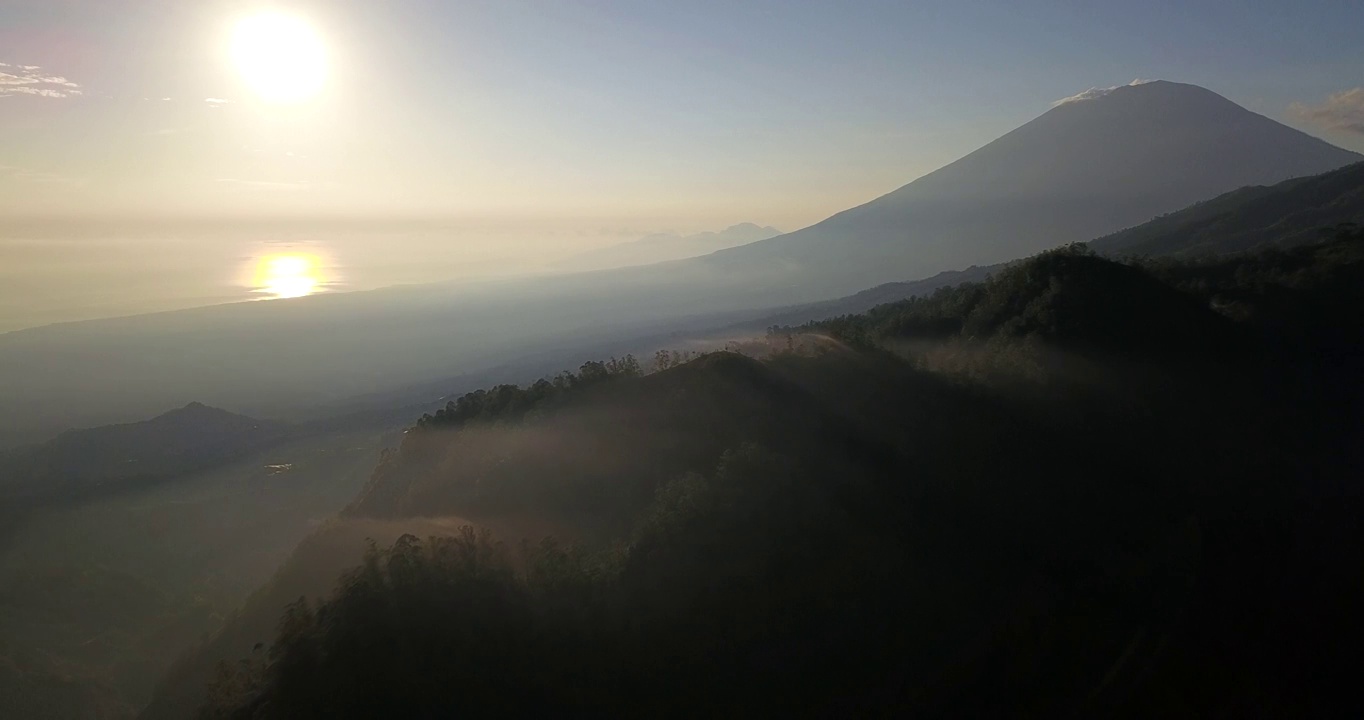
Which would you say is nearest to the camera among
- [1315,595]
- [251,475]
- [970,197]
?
[1315,595]

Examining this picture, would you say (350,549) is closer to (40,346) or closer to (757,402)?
(757,402)

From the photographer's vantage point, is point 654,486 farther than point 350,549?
No

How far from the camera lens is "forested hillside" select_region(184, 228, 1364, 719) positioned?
9.48 meters

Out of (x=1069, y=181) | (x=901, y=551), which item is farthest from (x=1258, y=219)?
(x=1069, y=181)

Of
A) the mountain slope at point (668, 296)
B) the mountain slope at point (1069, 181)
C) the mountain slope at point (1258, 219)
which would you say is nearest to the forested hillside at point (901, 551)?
the mountain slope at point (1258, 219)

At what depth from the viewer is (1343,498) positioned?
44.6 feet

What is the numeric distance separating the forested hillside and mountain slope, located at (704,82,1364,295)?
4831 inches

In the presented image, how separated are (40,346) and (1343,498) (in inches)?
5913

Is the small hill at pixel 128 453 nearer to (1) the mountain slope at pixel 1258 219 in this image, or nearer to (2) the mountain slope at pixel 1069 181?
(1) the mountain slope at pixel 1258 219

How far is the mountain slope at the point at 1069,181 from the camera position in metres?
131

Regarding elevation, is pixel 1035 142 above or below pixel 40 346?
above

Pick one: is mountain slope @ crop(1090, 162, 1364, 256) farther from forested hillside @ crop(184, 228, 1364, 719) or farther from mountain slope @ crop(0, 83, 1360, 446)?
mountain slope @ crop(0, 83, 1360, 446)

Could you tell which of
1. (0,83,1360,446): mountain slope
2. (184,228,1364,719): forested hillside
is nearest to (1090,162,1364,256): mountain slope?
(184,228,1364,719): forested hillside

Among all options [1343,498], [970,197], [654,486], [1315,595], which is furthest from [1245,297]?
[970,197]
